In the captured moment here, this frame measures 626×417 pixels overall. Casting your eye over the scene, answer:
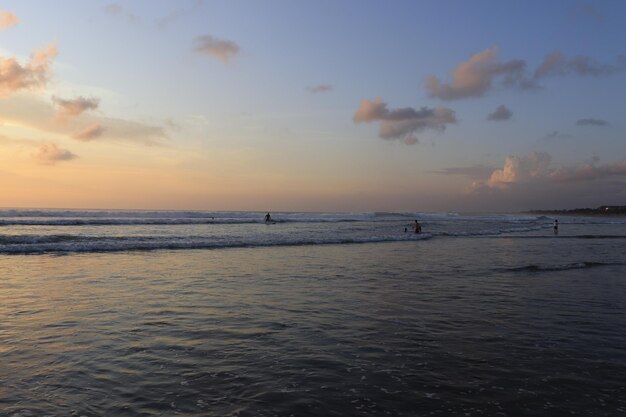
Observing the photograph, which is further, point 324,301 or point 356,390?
point 324,301

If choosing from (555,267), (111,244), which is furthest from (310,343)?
(111,244)

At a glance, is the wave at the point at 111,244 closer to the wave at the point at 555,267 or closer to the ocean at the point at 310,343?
the ocean at the point at 310,343

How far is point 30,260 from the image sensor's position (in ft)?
72.9

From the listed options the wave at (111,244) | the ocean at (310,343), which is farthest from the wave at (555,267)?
the wave at (111,244)

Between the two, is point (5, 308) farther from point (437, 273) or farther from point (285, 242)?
point (285, 242)

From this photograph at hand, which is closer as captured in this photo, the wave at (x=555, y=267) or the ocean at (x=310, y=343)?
the ocean at (x=310, y=343)

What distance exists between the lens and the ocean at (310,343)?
615 cm

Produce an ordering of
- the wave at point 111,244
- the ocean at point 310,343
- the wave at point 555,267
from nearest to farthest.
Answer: the ocean at point 310,343, the wave at point 555,267, the wave at point 111,244

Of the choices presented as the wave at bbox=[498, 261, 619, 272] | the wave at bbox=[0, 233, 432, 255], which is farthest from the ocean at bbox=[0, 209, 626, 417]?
the wave at bbox=[0, 233, 432, 255]

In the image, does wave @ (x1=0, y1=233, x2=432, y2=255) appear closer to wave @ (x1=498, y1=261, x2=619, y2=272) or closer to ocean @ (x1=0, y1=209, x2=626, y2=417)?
ocean @ (x1=0, y1=209, x2=626, y2=417)

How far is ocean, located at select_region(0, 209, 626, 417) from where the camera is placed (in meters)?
6.15

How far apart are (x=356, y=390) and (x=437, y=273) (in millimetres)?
13276

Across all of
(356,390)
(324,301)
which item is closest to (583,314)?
(324,301)

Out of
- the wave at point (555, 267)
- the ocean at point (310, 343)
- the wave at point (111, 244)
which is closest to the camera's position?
the ocean at point (310, 343)
